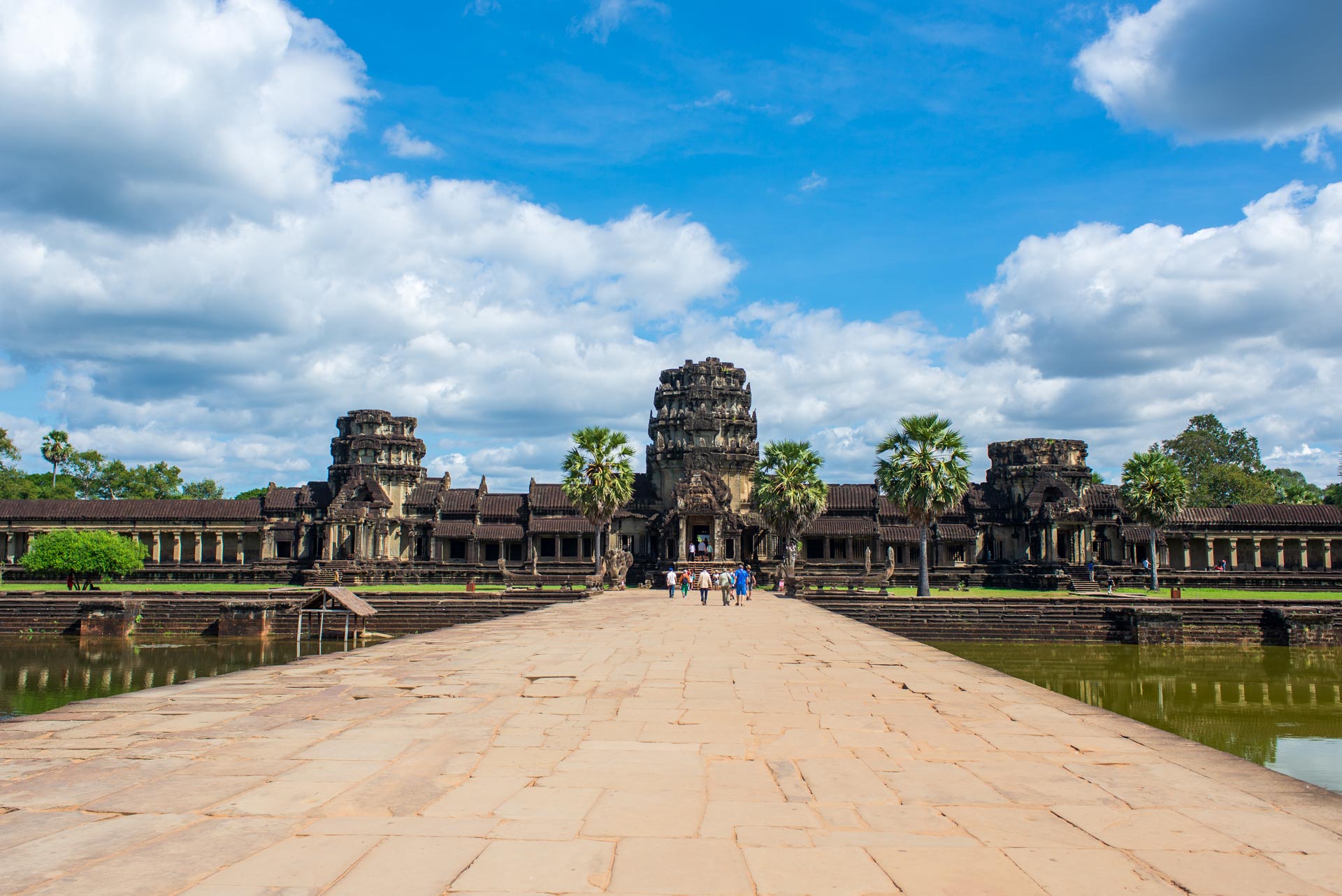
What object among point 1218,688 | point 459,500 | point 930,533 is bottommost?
point 1218,688

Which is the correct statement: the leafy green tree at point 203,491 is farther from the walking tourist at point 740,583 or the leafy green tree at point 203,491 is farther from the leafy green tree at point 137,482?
the walking tourist at point 740,583

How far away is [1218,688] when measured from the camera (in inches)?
844

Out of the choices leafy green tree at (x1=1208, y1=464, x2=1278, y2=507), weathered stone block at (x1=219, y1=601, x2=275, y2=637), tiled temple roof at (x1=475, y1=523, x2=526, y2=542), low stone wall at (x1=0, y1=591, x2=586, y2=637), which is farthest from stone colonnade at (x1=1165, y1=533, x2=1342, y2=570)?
weathered stone block at (x1=219, y1=601, x2=275, y2=637)

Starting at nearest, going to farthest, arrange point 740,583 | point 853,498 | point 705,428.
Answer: point 740,583, point 705,428, point 853,498

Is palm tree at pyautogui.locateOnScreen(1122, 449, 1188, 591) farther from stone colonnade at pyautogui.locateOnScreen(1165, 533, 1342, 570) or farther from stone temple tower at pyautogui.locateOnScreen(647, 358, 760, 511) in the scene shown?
stone temple tower at pyautogui.locateOnScreen(647, 358, 760, 511)

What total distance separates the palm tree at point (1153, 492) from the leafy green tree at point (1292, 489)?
3778cm

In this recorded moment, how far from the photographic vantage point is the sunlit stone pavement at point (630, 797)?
14.8 feet

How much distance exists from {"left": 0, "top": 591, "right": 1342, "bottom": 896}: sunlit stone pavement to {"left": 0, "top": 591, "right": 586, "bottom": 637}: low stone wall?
23.4 meters

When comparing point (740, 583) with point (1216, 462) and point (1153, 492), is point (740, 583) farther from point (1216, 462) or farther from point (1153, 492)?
point (1216, 462)

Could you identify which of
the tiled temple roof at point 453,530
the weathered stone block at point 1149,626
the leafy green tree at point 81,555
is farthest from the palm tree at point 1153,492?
the leafy green tree at point 81,555

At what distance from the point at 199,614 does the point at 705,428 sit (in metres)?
31.9

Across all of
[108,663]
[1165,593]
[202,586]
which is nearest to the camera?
[108,663]

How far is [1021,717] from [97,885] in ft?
27.8

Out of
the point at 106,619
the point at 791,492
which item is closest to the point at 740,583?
the point at 791,492
